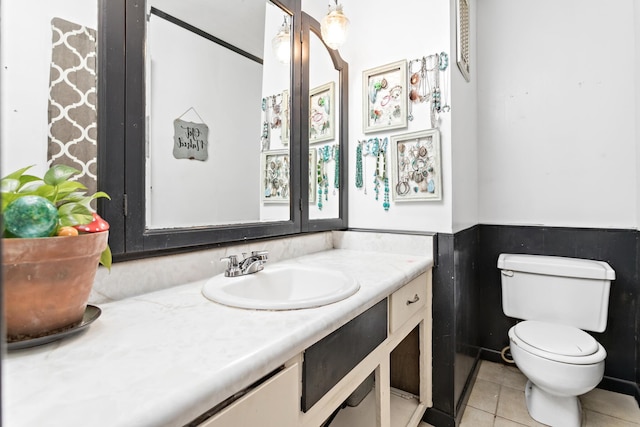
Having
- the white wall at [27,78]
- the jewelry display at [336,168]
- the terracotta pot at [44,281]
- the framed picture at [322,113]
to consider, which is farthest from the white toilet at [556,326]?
the white wall at [27,78]

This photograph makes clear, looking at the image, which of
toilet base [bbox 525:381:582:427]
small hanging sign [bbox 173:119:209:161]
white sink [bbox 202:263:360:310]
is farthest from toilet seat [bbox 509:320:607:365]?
small hanging sign [bbox 173:119:209:161]

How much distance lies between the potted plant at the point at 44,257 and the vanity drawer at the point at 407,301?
914 millimetres

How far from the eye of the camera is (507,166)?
79.4 inches

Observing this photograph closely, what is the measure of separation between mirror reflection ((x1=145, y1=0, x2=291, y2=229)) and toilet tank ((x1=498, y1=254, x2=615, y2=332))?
53.1 inches

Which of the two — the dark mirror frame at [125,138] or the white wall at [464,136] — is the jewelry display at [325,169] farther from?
the dark mirror frame at [125,138]

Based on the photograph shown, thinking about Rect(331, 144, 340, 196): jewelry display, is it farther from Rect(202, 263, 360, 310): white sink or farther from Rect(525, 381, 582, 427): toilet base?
Rect(525, 381, 582, 427): toilet base

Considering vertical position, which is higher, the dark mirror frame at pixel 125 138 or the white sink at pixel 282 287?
the dark mirror frame at pixel 125 138

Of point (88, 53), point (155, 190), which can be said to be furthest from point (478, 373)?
point (88, 53)

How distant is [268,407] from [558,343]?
4.86ft

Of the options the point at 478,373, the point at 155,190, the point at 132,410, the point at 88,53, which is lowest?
the point at 478,373

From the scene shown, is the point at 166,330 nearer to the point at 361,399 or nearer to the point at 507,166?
the point at 361,399

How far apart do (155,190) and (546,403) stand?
1927mm

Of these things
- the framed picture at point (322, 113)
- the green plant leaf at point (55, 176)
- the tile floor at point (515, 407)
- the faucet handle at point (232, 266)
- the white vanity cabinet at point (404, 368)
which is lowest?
the tile floor at point (515, 407)

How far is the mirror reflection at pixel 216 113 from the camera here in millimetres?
1016
